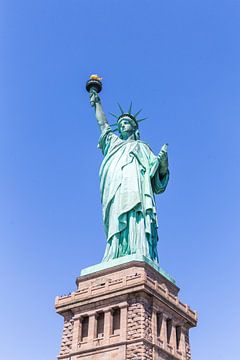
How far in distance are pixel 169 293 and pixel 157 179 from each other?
7.87m

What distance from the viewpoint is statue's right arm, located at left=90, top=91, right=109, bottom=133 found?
3769 centimetres

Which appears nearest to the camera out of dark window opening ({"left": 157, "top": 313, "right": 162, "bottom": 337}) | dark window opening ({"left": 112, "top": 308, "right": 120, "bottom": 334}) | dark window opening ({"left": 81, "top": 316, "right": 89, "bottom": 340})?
dark window opening ({"left": 112, "top": 308, "right": 120, "bottom": 334})

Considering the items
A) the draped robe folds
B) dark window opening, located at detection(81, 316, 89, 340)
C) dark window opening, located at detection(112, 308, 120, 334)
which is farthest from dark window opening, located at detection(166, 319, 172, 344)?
dark window opening, located at detection(81, 316, 89, 340)

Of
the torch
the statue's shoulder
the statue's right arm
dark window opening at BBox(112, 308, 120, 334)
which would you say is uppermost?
the torch

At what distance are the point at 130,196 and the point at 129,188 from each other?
0.55m

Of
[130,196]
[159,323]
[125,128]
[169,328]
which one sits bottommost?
[159,323]

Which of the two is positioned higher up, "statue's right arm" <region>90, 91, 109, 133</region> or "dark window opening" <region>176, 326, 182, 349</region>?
"statue's right arm" <region>90, 91, 109, 133</region>

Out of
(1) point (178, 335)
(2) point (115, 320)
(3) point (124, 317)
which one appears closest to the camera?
(3) point (124, 317)

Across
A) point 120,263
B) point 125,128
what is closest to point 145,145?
point 125,128

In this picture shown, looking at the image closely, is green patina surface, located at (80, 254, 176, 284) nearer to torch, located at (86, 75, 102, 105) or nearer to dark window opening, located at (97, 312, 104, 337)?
dark window opening, located at (97, 312, 104, 337)

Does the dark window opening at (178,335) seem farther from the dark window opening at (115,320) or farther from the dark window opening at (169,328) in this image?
the dark window opening at (115,320)

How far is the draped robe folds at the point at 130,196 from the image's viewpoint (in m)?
32.0

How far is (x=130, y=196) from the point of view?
32.9m

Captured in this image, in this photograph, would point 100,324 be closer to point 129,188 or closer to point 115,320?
point 115,320
